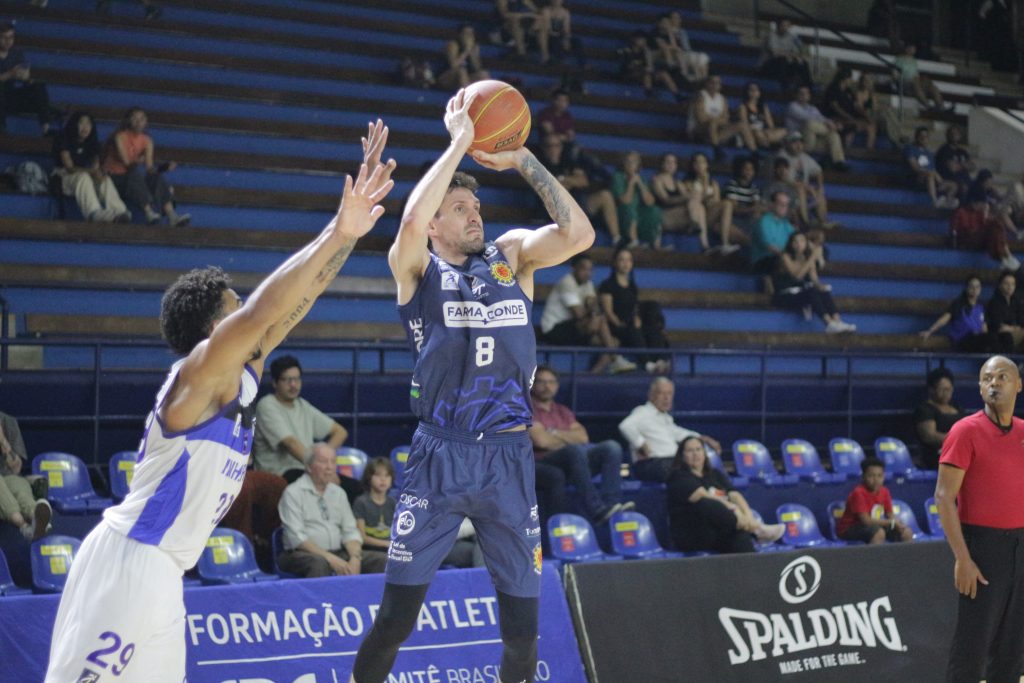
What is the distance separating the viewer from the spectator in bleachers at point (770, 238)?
14.6m

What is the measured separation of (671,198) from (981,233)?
4903mm

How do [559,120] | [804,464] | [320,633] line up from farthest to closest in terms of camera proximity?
[559,120] < [804,464] < [320,633]

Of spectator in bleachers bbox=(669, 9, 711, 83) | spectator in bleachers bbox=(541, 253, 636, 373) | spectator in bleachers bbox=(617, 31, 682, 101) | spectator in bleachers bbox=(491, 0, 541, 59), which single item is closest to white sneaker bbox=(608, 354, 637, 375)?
spectator in bleachers bbox=(541, 253, 636, 373)

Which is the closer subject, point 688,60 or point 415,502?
point 415,502

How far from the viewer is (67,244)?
452 inches

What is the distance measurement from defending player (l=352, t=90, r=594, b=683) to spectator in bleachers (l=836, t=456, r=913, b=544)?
20.1ft

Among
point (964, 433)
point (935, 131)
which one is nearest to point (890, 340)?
point (935, 131)

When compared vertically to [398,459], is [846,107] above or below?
above

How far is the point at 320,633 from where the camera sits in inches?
253

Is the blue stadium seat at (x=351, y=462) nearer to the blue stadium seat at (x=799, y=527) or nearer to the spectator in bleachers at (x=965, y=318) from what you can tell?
the blue stadium seat at (x=799, y=527)

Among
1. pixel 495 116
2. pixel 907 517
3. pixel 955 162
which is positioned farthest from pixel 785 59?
pixel 495 116

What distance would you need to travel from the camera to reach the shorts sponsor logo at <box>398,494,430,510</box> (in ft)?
16.5

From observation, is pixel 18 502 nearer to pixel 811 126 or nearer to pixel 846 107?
pixel 811 126

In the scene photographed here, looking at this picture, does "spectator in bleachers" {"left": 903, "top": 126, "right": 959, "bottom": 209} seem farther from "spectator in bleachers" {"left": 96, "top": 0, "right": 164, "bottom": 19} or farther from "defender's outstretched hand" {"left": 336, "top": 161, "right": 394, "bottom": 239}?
"defender's outstretched hand" {"left": 336, "top": 161, "right": 394, "bottom": 239}
